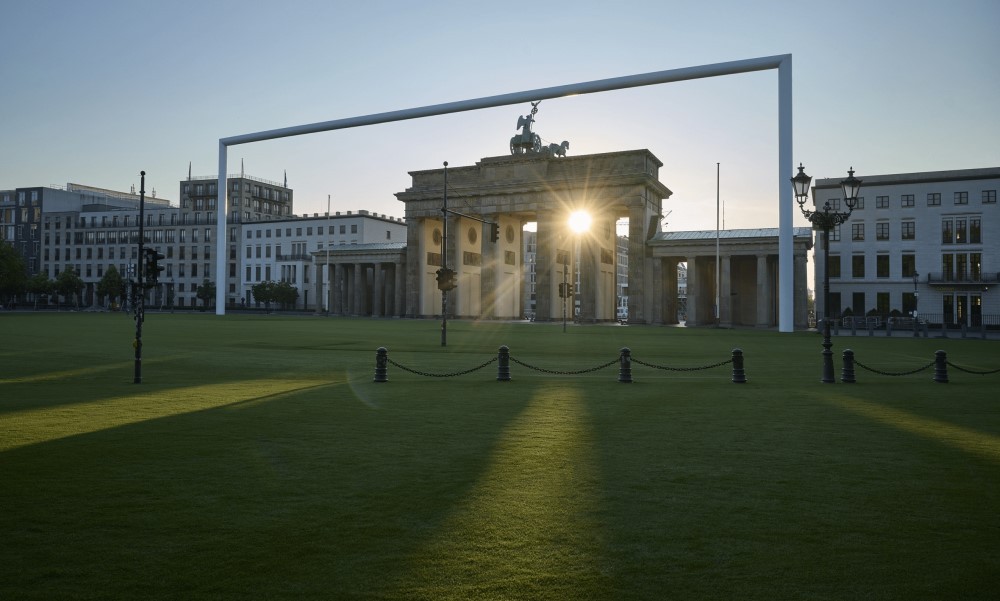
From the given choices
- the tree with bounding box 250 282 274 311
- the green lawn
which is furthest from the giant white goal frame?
the tree with bounding box 250 282 274 311

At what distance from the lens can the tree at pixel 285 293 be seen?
358 feet

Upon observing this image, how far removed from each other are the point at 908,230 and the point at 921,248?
2.04 metres

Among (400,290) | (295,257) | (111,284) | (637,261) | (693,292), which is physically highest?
(295,257)

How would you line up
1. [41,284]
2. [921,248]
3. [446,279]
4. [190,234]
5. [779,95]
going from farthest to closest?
[190,234] < [41,284] < [921,248] < [779,95] < [446,279]

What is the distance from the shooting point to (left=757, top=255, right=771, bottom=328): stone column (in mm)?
66562

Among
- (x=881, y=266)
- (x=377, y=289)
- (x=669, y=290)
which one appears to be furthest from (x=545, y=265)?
(x=881, y=266)

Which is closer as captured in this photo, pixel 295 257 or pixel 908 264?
pixel 908 264

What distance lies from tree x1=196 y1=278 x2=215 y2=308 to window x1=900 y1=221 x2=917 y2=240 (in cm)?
9963

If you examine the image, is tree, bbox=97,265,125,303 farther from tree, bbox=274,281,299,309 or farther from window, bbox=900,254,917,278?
window, bbox=900,254,917,278

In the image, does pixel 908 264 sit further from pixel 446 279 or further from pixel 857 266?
pixel 446 279

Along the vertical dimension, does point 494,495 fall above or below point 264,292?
below

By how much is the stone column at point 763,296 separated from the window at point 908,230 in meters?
12.9

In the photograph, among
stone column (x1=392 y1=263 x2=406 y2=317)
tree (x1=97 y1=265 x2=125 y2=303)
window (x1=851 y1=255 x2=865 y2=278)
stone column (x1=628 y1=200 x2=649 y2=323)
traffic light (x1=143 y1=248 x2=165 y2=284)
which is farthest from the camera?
tree (x1=97 y1=265 x2=125 y2=303)

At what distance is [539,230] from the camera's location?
7756cm
